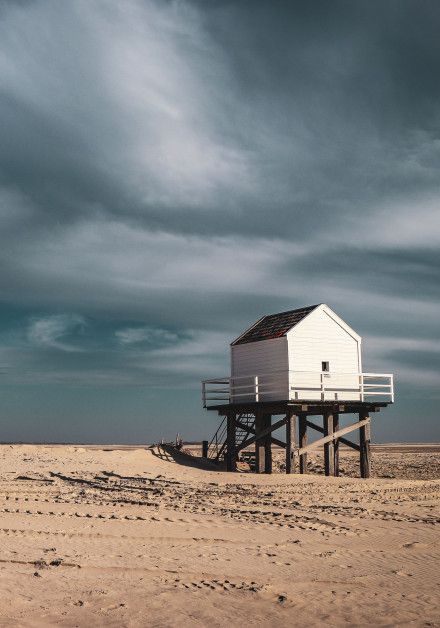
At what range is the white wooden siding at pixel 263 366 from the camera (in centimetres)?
2778

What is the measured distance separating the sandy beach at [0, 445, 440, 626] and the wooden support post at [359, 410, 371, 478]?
334 inches

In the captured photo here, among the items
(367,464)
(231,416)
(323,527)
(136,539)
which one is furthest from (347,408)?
(136,539)

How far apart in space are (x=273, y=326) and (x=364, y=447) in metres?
6.82

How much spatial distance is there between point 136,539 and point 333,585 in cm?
431

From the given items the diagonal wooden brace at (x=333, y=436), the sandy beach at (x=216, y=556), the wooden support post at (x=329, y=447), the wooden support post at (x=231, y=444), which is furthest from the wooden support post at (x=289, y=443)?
the sandy beach at (x=216, y=556)

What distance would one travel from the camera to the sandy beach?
26.6 feet

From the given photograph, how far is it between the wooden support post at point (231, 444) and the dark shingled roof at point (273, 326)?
141 inches

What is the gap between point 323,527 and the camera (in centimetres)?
1377

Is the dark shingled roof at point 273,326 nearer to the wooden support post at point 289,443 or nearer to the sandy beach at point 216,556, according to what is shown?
the wooden support post at point 289,443

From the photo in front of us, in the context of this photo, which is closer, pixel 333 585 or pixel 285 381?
pixel 333 585

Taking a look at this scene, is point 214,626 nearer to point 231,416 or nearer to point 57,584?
point 57,584

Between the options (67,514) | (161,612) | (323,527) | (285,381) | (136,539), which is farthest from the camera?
(285,381)

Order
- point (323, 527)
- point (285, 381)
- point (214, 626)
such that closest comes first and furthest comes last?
point (214, 626) < point (323, 527) < point (285, 381)

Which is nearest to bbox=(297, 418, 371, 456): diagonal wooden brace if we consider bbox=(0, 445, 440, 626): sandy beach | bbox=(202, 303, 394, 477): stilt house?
bbox=(202, 303, 394, 477): stilt house
